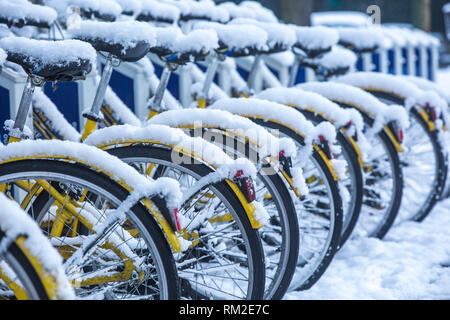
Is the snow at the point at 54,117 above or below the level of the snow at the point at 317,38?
below

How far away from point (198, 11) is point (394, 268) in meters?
1.82

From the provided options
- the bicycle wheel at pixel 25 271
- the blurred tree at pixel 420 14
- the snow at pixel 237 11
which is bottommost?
the bicycle wheel at pixel 25 271

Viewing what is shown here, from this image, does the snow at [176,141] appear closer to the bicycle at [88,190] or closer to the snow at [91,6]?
the bicycle at [88,190]

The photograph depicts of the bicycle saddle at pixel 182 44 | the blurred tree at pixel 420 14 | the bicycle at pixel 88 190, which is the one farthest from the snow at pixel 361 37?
the blurred tree at pixel 420 14

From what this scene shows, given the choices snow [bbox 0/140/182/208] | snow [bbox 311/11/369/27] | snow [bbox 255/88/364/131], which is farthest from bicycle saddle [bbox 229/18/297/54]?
snow [bbox 311/11/369/27]

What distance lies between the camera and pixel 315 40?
3.93 meters

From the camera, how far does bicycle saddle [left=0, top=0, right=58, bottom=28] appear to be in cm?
276

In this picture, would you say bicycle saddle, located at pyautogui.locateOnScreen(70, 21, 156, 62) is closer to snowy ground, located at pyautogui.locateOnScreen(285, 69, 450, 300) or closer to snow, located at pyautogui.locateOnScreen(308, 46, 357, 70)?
snowy ground, located at pyautogui.locateOnScreen(285, 69, 450, 300)

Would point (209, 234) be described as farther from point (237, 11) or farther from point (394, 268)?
point (237, 11)

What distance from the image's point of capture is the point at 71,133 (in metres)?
3.01

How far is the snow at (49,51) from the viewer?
2096mm

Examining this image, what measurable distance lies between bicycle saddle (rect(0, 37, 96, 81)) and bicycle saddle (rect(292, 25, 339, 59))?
2016 millimetres
